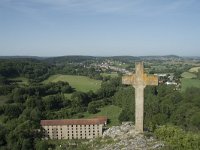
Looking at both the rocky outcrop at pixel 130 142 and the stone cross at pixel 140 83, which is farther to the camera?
the stone cross at pixel 140 83

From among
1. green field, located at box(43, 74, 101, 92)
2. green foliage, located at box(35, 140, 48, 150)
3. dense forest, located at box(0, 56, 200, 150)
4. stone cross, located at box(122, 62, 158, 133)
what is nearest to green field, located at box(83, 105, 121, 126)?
dense forest, located at box(0, 56, 200, 150)

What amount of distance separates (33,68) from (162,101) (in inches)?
2772

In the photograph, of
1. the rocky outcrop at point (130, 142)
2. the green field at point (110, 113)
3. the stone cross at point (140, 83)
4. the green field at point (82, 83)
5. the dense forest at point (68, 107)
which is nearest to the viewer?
the rocky outcrop at point (130, 142)

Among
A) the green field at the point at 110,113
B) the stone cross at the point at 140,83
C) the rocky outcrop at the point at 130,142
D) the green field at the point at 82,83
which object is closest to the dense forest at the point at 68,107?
the green field at the point at 110,113

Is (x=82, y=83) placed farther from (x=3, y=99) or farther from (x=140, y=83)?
(x=140, y=83)

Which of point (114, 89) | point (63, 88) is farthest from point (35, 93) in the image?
point (114, 89)

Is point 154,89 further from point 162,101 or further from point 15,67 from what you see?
point 15,67

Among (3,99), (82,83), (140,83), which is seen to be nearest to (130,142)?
(140,83)

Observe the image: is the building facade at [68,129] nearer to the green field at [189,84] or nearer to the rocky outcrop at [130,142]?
the rocky outcrop at [130,142]

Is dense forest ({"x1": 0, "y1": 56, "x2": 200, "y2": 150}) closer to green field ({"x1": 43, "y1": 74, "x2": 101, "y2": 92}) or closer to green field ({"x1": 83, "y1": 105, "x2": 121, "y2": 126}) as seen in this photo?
green field ({"x1": 83, "y1": 105, "x2": 121, "y2": 126})

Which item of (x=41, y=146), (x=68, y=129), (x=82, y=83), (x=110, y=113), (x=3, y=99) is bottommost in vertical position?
(x=110, y=113)

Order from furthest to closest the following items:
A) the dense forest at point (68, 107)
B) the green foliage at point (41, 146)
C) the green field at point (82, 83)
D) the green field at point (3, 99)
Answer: the green field at point (82, 83)
the green field at point (3, 99)
the dense forest at point (68, 107)
the green foliage at point (41, 146)

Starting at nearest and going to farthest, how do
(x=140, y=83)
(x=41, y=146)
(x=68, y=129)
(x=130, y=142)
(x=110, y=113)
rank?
(x=130, y=142)
(x=140, y=83)
(x=41, y=146)
(x=68, y=129)
(x=110, y=113)

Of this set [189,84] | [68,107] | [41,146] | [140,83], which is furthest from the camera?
[189,84]
